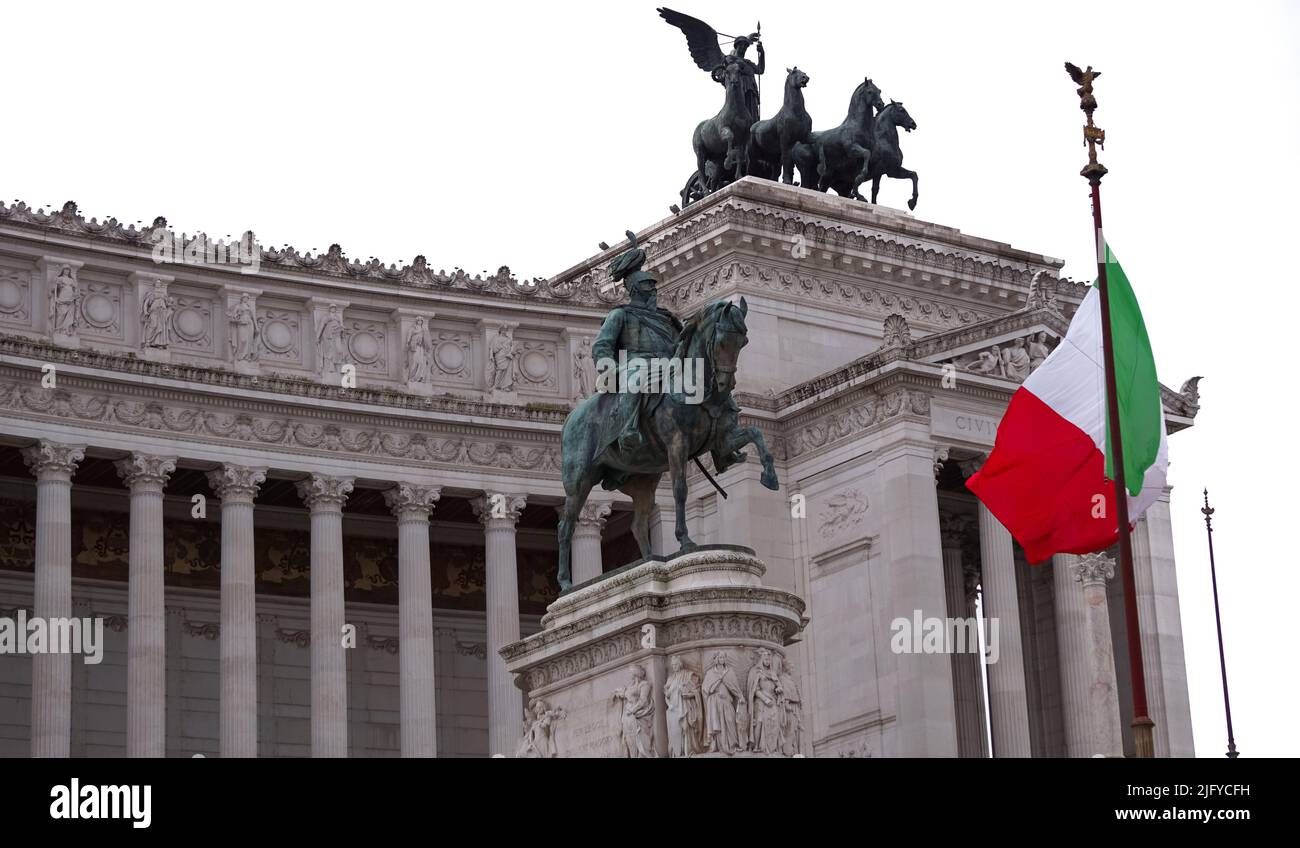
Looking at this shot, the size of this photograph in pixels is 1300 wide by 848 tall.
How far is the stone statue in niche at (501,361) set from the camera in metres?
61.6

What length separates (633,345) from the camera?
3822cm

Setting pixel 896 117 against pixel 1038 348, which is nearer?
pixel 1038 348

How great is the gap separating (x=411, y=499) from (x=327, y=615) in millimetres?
3383

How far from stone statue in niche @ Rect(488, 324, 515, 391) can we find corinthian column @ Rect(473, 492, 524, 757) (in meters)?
2.81

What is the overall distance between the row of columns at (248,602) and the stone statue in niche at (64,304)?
296 centimetres

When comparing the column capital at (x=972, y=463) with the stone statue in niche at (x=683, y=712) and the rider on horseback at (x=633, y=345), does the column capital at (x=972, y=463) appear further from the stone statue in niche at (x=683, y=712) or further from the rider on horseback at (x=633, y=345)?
the stone statue in niche at (x=683, y=712)

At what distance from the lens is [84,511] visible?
198ft

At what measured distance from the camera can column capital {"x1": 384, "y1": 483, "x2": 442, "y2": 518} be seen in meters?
59.4

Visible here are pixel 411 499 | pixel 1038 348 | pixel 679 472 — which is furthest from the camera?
pixel 1038 348

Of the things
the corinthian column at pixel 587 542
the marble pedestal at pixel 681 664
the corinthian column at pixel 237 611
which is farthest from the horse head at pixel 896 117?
the marble pedestal at pixel 681 664
